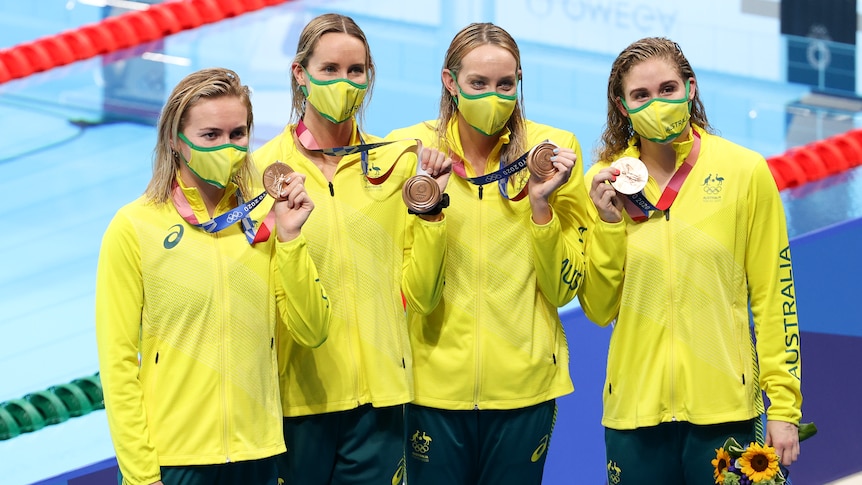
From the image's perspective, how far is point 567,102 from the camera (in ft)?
27.4

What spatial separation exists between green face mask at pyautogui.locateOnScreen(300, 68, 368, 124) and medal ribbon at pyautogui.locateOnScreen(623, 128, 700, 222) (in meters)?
0.83

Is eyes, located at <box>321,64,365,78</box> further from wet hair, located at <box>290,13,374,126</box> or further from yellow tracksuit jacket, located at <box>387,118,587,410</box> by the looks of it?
yellow tracksuit jacket, located at <box>387,118,587,410</box>

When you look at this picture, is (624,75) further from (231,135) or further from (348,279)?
(231,135)

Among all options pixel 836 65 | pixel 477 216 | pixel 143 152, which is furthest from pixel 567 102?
pixel 477 216

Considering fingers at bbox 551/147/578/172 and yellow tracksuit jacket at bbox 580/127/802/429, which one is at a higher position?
fingers at bbox 551/147/578/172

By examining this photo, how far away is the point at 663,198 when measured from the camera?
3.80 metres

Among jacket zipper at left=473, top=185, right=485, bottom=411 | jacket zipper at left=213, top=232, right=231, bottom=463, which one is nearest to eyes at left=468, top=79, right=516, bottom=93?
jacket zipper at left=473, top=185, right=485, bottom=411

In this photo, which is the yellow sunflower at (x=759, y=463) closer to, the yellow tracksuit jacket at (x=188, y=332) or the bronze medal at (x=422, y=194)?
the bronze medal at (x=422, y=194)

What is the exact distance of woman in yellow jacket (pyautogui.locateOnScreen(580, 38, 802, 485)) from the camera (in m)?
3.75

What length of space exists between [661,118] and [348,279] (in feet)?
3.32

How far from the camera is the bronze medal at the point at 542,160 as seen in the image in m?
3.69

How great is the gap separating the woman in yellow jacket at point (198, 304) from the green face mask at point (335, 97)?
242mm

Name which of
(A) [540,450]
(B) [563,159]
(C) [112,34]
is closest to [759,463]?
(A) [540,450]

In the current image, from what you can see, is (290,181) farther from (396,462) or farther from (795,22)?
(795,22)
